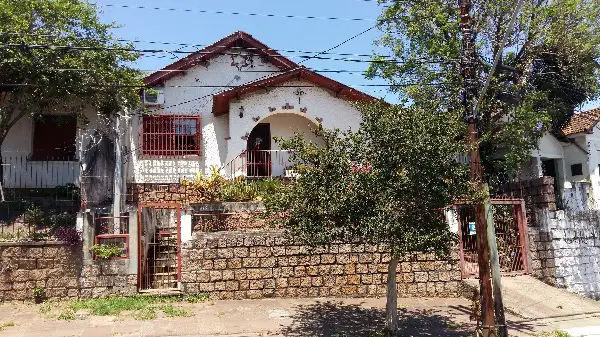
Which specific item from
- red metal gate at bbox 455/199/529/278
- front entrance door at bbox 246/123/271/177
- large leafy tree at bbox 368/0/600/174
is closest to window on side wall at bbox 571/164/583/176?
large leafy tree at bbox 368/0/600/174

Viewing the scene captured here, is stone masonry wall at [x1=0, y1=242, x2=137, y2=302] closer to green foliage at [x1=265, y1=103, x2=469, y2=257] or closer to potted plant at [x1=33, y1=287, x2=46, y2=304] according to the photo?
potted plant at [x1=33, y1=287, x2=46, y2=304]

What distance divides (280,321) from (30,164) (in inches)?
395

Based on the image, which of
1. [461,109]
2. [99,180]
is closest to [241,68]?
[99,180]

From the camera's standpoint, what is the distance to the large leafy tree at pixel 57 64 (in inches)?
466

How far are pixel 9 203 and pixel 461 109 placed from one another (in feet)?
36.5

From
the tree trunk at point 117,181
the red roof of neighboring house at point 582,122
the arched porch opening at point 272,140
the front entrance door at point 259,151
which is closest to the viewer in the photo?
the tree trunk at point 117,181

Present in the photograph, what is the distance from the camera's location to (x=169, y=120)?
15703mm

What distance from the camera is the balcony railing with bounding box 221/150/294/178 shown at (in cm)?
1535

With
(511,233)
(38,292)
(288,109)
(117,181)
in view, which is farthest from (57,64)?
(511,233)

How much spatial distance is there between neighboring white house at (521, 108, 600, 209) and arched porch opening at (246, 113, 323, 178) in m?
8.67

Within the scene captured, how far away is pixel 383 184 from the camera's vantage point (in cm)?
765

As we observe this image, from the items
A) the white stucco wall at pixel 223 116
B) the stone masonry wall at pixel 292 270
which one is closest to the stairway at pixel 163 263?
the stone masonry wall at pixel 292 270

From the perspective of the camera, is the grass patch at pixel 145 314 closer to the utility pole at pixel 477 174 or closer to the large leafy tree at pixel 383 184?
the large leafy tree at pixel 383 184

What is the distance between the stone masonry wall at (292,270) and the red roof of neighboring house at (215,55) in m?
6.62
